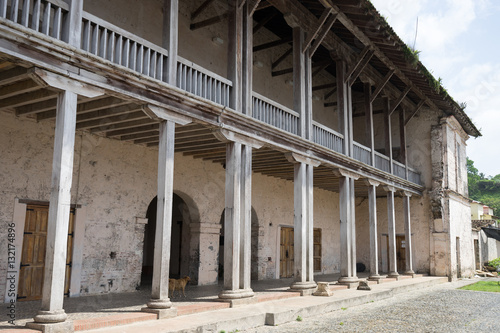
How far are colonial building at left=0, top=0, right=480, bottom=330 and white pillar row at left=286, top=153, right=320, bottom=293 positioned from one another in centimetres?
5

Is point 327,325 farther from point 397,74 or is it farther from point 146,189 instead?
point 397,74

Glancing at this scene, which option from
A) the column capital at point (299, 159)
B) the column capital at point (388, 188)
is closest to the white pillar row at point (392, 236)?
the column capital at point (388, 188)

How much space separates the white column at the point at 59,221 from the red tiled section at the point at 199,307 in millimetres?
2458

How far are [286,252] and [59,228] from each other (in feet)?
38.8

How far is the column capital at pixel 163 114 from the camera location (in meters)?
7.81

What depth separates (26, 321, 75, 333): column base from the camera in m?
5.77

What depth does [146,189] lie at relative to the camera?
1171cm

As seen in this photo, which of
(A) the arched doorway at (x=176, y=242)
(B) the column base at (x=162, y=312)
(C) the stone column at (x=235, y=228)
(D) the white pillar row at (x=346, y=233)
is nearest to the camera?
(B) the column base at (x=162, y=312)

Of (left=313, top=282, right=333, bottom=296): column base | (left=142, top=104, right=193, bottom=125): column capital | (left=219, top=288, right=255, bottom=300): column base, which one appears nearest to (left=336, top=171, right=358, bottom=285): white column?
(left=313, top=282, right=333, bottom=296): column base

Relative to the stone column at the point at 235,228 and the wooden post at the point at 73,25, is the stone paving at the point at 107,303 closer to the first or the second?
the stone column at the point at 235,228

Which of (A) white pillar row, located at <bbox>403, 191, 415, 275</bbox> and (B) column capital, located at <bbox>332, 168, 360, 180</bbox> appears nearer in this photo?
(B) column capital, located at <bbox>332, 168, 360, 180</bbox>

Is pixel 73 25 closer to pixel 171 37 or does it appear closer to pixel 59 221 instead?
pixel 171 37

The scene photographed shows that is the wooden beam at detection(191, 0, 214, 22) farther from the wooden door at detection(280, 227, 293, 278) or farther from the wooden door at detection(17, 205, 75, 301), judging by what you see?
the wooden door at detection(280, 227, 293, 278)

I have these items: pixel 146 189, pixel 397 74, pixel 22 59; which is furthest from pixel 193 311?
pixel 397 74
